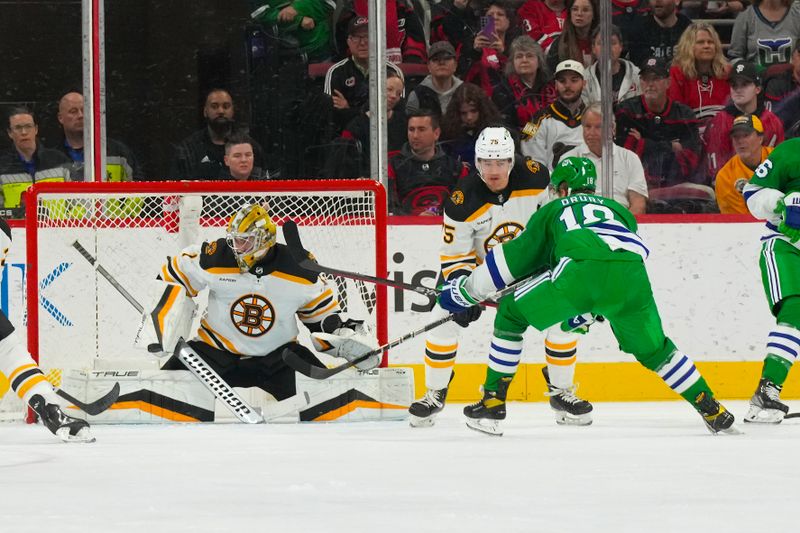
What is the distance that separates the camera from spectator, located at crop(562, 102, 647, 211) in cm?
586

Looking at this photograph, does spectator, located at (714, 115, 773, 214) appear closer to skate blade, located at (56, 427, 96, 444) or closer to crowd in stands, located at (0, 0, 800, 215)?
crowd in stands, located at (0, 0, 800, 215)

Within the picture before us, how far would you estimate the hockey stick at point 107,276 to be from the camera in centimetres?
527

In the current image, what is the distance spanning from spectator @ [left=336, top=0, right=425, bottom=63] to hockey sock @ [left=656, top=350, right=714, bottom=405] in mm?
2286

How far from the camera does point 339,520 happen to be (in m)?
2.59

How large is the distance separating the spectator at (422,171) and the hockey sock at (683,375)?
1939 millimetres

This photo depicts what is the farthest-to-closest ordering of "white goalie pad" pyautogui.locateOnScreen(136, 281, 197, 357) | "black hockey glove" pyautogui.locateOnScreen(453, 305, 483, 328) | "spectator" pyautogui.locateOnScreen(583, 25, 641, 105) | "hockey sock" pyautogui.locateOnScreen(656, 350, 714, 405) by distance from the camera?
"spectator" pyautogui.locateOnScreen(583, 25, 641, 105), "white goalie pad" pyautogui.locateOnScreen(136, 281, 197, 357), "black hockey glove" pyautogui.locateOnScreen(453, 305, 483, 328), "hockey sock" pyautogui.locateOnScreen(656, 350, 714, 405)

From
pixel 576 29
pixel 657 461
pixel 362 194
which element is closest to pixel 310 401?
pixel 362 194

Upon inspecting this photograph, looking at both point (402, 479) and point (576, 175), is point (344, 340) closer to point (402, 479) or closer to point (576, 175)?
point (576, 175)

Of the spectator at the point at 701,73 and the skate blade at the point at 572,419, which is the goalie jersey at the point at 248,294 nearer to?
the skate blade at the point at 572,419

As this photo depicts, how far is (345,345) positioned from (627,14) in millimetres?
2131

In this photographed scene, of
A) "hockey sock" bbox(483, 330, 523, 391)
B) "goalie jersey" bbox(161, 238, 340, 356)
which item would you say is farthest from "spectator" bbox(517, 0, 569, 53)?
"hockey sock" bbox(483, 330, 523, 391)

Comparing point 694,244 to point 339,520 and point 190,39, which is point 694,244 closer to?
point 190,39

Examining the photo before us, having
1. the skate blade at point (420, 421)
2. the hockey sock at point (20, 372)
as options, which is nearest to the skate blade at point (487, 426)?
the skate blade at point (420, 421)

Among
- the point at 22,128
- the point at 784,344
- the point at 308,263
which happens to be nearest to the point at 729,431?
the point at 784,344
